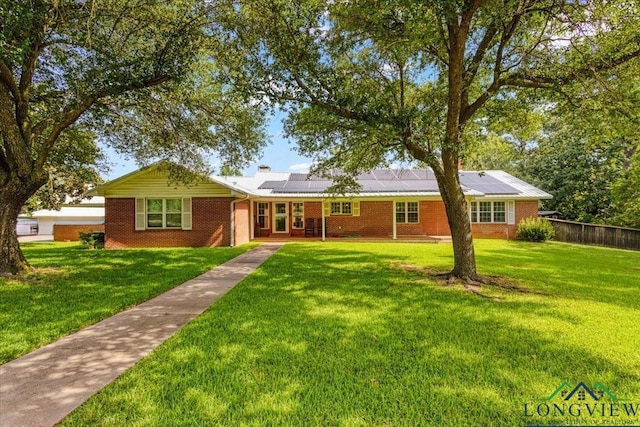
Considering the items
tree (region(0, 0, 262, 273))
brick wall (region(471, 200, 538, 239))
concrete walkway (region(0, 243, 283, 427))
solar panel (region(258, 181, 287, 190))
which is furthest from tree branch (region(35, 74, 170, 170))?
brick wall (region(471, 200, 538, 239))

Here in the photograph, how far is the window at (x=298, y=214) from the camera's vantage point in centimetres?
1997

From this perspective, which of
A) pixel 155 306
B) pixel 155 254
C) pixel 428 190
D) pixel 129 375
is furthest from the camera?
pixel 428 190

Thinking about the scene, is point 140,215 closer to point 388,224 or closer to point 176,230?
point 176,230

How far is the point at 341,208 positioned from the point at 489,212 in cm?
905

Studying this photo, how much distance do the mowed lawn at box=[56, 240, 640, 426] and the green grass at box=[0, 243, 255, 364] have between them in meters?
1.78

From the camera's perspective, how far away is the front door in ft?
→ 65.2

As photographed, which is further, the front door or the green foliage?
the front door

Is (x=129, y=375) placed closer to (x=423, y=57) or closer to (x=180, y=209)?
(x=423, y=57)

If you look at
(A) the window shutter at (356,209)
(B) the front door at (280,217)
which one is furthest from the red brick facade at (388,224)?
(B) the front door at (280,217)

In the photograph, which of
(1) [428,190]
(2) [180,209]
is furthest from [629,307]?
(2) [180,209]

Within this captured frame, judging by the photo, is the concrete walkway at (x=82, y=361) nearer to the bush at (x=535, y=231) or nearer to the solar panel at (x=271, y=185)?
the solar panel at (x=271, y=185)

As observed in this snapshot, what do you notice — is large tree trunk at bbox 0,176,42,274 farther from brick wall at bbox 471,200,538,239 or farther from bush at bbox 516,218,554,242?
bush at bbox 516,218,554,242

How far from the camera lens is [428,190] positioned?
1803 centimetres

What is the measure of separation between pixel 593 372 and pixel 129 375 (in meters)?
4.82
